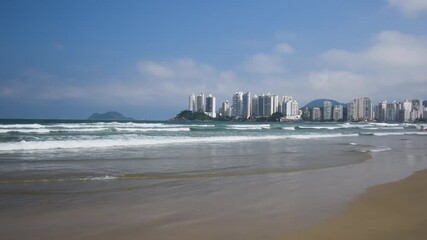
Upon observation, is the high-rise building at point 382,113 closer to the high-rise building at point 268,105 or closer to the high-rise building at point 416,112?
the high-rise building at point 416,112

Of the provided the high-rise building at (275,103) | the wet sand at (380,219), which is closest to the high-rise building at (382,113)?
the high-rise building at (275,103)

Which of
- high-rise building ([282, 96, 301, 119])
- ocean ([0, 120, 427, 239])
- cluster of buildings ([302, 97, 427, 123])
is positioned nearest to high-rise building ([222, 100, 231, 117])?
high-rise building ([282, 96, 301, 119])

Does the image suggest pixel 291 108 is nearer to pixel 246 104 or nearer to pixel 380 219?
pixel 246 104

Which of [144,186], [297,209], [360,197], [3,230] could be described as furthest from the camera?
[144,186]

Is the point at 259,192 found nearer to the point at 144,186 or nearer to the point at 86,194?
the point at 144,186

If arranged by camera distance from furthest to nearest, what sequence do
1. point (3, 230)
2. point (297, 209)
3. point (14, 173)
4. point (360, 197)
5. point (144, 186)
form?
point (14, 173), point (144, 186), point (360, 197), point (297, 209), point (3, 230)

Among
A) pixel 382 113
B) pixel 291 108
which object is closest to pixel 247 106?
pixel 291 108

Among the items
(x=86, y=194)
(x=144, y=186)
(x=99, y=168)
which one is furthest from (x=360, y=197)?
(x=99, y=168)
